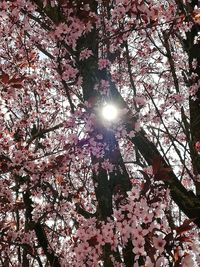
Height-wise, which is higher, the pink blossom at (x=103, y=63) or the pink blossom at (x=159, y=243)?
the pink blossom at (x=103, y=63)

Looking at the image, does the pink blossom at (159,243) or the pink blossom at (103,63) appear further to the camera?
the pink blossom at (103,63)

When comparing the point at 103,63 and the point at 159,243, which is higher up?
the point at 103,63

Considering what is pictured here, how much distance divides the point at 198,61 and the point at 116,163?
2.86 m

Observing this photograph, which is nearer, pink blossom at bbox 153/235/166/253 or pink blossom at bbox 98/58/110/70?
pink blossom at bbox 153/235/166/253

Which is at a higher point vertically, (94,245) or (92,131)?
(92,131)

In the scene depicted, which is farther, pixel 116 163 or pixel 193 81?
pixel 193 81

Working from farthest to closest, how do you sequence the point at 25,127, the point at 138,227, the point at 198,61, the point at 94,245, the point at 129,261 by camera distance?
the point at 25,127
the point at 198,61
the point at 129,261
the point at 94,245
the point at 138,227

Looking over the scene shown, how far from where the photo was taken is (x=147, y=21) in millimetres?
3666

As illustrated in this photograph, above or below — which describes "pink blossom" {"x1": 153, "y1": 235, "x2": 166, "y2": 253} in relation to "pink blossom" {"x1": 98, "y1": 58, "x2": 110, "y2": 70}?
below

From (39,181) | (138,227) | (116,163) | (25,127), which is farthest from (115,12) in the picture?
(25,127)

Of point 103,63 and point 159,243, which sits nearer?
point 159,243

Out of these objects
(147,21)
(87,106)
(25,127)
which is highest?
(25,127)

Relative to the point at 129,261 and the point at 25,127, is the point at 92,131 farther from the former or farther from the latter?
the point at 25,127

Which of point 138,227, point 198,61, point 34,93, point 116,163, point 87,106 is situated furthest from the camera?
point 34,93
